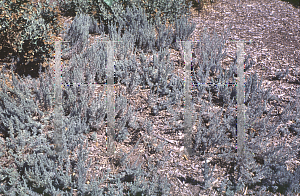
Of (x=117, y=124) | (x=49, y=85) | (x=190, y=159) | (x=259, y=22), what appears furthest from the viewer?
(x=259, y=22)

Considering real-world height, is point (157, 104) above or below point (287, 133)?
above

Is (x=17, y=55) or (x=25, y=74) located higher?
(x=17, y=55)

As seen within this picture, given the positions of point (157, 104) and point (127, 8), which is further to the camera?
point (127, 8)

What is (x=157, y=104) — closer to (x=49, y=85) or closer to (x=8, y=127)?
(x=49, y=85)

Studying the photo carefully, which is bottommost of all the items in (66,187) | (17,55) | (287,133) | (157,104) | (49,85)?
(66,187)

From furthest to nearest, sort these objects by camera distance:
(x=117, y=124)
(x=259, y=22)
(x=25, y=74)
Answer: (x=259, y=22), (x=25, y=74), (x=117, y=124)

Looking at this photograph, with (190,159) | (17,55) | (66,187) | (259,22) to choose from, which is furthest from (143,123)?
(259,22)

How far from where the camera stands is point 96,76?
3.95m

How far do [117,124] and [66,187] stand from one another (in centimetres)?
91

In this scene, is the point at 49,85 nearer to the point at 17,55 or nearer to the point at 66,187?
the point at 17,55

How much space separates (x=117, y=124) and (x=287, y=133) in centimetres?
209

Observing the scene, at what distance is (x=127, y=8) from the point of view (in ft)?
16.0

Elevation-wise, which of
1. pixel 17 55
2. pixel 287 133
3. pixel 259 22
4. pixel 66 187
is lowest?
pixel 66 187

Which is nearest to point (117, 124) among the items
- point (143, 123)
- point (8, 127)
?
point (143, 123)
